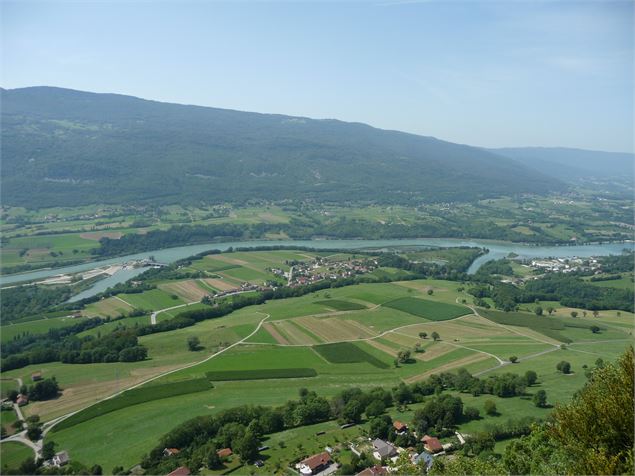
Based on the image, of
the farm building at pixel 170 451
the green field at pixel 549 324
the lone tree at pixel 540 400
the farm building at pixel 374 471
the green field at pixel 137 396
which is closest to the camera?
the farm building at pixel 374 471

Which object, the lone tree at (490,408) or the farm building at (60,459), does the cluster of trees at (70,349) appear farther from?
the lone tree at (490,408)

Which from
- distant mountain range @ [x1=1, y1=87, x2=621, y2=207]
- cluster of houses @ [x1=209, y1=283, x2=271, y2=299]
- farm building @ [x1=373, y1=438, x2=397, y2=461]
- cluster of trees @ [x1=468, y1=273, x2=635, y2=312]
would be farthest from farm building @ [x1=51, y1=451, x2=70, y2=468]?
distant mountain range @ [x1=1, y1=87, x2=621, y2=207]

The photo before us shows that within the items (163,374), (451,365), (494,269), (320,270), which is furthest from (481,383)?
(494,269)

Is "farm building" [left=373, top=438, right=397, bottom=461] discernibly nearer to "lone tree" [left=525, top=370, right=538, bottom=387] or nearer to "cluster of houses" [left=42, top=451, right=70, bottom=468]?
"lone tree" [left=525, top=370, right=538, bottom=387]

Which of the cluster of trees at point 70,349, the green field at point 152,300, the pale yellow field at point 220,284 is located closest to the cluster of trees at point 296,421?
the cluster of trees at point 70,349

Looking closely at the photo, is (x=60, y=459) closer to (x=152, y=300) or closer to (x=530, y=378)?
(x=530, y=378)
